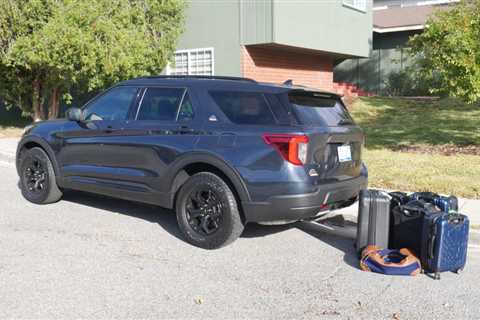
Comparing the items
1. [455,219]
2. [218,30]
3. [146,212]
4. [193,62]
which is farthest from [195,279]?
[193,62]

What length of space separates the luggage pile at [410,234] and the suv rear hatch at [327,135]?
1.37ft

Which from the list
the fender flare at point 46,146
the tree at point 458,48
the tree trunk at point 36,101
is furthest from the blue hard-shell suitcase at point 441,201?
the tree trunk at point 36,101

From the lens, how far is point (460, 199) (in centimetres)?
720

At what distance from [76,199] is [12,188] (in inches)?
54.4

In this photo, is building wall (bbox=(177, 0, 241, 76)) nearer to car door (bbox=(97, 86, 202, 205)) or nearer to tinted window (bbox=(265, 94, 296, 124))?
car door (bbox=(97, 86, 202, 205))

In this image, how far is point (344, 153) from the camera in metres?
5.46

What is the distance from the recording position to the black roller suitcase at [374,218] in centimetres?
510

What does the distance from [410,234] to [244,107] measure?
1997 millimetres

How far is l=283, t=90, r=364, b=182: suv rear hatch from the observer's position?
5090 mm

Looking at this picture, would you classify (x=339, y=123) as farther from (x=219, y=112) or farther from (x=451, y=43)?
(x=451, y=43)

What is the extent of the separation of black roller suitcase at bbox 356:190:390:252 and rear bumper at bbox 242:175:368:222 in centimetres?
Answer: 32

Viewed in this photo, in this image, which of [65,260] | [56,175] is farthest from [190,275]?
[56,175]

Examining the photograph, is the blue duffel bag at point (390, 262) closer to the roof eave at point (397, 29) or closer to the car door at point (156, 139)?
the car door at point (156, 139)

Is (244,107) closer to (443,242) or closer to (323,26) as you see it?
(443,242)
